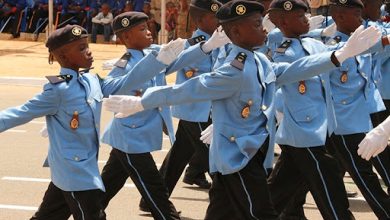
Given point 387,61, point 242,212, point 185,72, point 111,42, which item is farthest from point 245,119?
point 111,42

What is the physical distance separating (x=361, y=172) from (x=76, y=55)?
2372 millimetres

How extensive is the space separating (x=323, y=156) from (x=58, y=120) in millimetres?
1876

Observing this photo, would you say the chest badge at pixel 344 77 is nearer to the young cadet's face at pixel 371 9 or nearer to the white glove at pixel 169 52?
the young cadet's face at pixel 371 9

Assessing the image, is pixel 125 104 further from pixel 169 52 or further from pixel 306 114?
pixel 306 114

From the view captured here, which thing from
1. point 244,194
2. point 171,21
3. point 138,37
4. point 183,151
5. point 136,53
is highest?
point 138,37

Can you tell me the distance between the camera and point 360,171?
23.2 ft

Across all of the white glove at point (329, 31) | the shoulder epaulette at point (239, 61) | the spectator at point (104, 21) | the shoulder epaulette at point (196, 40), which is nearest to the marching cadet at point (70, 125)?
the shoulder epaulette at point (239, 61)

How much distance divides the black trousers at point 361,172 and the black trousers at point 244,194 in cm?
149

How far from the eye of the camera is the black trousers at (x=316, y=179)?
6.50 m

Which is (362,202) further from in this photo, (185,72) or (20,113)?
(20,113)

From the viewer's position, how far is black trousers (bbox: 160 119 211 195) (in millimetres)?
7961

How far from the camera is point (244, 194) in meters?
5.64

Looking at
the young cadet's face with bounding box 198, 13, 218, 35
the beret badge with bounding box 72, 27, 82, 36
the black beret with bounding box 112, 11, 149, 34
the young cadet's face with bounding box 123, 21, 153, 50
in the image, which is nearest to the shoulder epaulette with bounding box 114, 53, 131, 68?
the young cadet's face with bounding box 123, 21, 153, 50

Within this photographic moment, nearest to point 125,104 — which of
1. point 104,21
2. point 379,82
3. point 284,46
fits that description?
point 284,46
